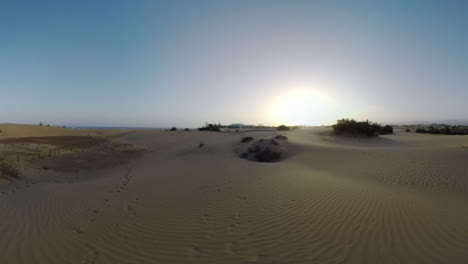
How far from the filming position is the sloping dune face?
370cm

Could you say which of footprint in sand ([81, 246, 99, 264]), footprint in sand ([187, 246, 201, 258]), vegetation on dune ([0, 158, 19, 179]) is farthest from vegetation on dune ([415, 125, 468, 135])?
vegetation on dune ([0, 158, 19, 179])

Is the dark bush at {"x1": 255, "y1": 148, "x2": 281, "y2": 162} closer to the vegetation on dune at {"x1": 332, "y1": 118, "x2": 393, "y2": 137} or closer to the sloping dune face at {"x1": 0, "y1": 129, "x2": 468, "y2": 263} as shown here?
the sloping dune face at {"x1": 0, "y1": 129, "x2": 468, "y2": 263}

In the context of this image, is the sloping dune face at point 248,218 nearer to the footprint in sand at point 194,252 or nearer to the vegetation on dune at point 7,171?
the footprint in sand at point 194,252

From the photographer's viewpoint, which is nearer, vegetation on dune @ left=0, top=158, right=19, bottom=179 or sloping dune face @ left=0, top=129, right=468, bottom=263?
sloping dune face @ left=0, top=129, right=468, bottom=263

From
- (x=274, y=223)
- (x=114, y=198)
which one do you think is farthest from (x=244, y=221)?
(x=114, y=198)

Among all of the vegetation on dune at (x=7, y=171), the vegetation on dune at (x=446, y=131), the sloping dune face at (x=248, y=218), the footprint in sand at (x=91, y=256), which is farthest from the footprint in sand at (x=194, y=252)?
the vegetation on dune at (x=446, y=131)

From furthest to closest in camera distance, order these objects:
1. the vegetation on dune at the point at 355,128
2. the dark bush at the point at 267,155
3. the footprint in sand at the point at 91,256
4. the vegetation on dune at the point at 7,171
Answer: the vegetation on dune at the point at 355,128
the dark bush at the point at 267,155
the vegetation on dune at the point at 7,171
the footprint in sand at the point at 91,256

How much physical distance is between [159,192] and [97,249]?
126 inches

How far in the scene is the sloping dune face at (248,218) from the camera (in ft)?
12.1

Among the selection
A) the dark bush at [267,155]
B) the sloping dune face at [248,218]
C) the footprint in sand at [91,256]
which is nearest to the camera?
the footprint in sand at [91,256]

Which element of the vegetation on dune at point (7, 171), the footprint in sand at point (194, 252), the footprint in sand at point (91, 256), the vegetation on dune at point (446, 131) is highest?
the vegetation on dune at point (446, 131)

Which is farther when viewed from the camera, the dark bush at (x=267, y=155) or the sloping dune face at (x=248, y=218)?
the dark bush at (x=267, y=155)

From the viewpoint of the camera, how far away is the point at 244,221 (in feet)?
15.7

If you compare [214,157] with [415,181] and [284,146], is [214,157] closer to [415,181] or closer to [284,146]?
[284,146]
